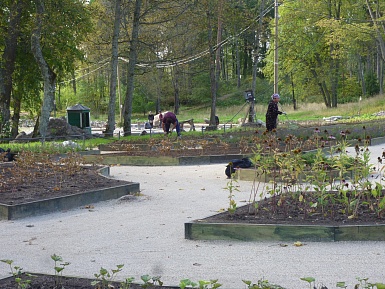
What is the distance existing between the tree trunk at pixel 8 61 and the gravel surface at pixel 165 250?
2238 centimetres

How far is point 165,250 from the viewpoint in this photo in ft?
25.2

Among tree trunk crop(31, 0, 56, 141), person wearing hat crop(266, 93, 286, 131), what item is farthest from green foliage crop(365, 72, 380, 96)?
person wearing hat crop(266, 93, 286, 131)

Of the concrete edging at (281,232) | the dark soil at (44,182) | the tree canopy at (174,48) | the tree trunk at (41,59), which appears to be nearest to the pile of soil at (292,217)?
the concrete edging at (281,232)

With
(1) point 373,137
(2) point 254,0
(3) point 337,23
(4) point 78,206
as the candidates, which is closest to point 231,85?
(2) point 254,0

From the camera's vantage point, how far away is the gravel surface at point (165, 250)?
6.36 metres

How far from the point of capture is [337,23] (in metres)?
53.1

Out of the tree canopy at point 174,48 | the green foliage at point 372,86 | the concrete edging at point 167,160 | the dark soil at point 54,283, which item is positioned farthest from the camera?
the green foliage at point 372,86

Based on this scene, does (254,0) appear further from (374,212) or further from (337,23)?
(374,212)

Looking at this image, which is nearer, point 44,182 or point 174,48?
point 44,182

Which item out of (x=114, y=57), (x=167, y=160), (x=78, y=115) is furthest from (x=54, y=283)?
(x=78, y=115)

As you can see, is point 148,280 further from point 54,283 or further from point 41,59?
point 41,59

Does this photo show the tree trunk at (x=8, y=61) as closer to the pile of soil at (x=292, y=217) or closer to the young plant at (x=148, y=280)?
the pile of soil at (x=292, y=217)

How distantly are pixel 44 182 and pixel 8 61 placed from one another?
2189 centimetres

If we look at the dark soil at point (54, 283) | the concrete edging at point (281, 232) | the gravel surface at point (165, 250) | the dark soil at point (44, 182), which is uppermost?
the dark soil at point (44, 182)
